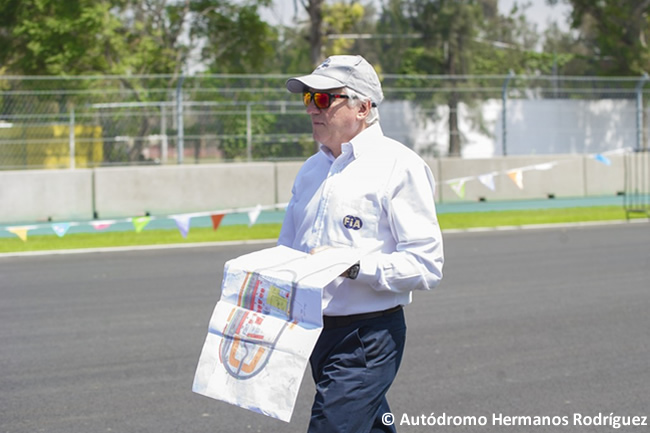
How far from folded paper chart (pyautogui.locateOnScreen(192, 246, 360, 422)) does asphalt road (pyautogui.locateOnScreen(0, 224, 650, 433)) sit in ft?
6.71

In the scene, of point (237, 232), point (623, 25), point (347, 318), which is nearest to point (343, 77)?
point (347, 318)

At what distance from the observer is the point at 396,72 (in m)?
45.1

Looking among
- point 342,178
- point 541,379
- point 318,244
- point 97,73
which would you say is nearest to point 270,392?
point 318,244

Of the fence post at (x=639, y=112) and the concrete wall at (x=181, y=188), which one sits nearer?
the concrete wall at (x=181, y=188)

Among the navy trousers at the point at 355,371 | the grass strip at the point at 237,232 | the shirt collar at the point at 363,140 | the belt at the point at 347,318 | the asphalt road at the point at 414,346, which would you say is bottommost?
the asphalt road at the point at 414,346

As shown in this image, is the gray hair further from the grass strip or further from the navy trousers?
the grass strip

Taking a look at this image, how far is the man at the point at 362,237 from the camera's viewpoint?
3.16m

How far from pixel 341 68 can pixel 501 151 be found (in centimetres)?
1735

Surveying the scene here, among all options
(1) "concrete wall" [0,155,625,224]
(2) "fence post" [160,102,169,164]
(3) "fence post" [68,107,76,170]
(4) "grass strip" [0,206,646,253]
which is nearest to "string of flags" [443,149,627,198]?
(1) "concrete wall" [0,155,625,224]

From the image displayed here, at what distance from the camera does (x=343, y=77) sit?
3.29m

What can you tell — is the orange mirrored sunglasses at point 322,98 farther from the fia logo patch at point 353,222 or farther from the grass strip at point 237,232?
the grass strip at point 237,232

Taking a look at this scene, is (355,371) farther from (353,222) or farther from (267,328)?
(353,222)

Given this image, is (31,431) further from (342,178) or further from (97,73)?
(97,73)

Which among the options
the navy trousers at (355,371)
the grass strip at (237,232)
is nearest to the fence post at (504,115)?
the grass strip at (237,232)
